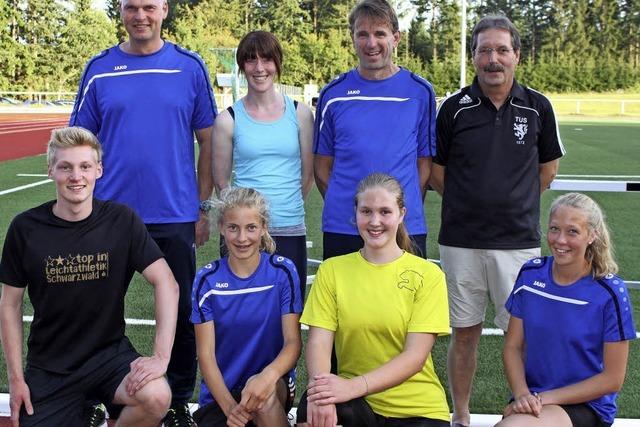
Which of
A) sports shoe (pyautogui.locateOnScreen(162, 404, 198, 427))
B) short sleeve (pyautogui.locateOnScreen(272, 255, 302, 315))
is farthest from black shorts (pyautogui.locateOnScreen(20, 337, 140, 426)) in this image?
short sleeve (pyautogui.locateOnScreen(272, 255, 302, 315))

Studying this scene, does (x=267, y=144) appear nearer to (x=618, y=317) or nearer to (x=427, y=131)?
(x=427, y=131)

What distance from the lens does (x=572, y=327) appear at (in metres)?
3.00

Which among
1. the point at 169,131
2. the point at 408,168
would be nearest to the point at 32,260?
the point at 169,131

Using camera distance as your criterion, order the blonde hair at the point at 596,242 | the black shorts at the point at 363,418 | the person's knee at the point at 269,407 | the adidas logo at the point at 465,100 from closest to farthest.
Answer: the black shorts at the point at 363,418 < the blonde hair at the point at 596,242 < the person's knee at the point at 269,407 < the adidas logo at the point at 465,100

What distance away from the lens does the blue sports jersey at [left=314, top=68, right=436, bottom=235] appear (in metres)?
3.59

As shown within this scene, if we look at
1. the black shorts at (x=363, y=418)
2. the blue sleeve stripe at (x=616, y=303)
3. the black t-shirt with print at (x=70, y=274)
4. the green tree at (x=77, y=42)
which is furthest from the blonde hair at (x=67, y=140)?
the green tree at (x=77, y=42)

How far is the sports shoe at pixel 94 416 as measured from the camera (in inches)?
127

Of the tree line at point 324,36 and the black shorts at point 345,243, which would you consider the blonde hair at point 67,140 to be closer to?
the black shorts at point 345,243

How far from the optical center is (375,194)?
3.07m

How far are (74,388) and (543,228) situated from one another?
281 inches

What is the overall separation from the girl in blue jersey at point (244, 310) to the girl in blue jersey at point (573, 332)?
96 cm

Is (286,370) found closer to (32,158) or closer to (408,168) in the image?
(408,168)

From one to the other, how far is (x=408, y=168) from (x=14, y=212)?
297 inches

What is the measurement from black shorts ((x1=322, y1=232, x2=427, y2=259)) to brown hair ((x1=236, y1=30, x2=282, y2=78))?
3.01 feet
